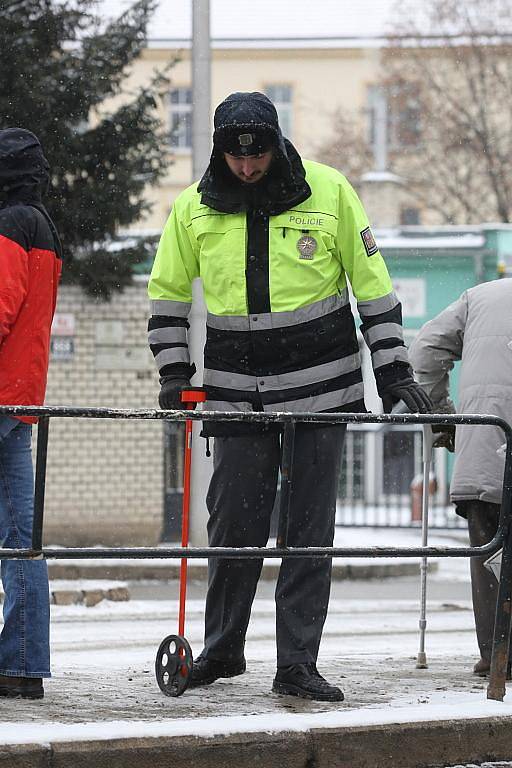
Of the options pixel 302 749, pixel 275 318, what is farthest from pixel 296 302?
pixel 302 749

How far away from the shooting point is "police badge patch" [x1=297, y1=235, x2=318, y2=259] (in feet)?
17.9

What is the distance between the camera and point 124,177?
14.3 meters

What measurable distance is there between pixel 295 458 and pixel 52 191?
9.15 metres

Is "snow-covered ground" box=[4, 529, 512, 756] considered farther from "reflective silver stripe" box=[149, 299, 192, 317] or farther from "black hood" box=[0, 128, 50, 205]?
"black hood" box=[0, 128, 50, 205]

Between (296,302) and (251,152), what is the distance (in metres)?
0.56

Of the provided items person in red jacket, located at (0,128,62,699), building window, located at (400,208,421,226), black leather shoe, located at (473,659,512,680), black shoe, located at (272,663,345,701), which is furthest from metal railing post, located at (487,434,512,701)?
building window, located at (400,208,421,226)

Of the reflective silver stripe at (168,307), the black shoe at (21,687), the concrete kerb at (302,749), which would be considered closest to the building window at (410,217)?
the reflective silver stripe at (168,307)

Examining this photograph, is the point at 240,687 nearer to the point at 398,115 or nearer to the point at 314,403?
the point at 314,403

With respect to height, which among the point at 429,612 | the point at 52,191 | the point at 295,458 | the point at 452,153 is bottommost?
the point at 429,612

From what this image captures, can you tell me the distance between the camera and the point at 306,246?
5461 mm

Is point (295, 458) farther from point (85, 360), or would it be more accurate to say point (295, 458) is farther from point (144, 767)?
point (85, 360)

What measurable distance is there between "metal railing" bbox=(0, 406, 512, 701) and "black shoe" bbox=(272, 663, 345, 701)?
534 mm

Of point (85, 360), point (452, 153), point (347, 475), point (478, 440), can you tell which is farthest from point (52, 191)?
point (452, 153)

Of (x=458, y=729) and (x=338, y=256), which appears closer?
(x=458, y=729)
